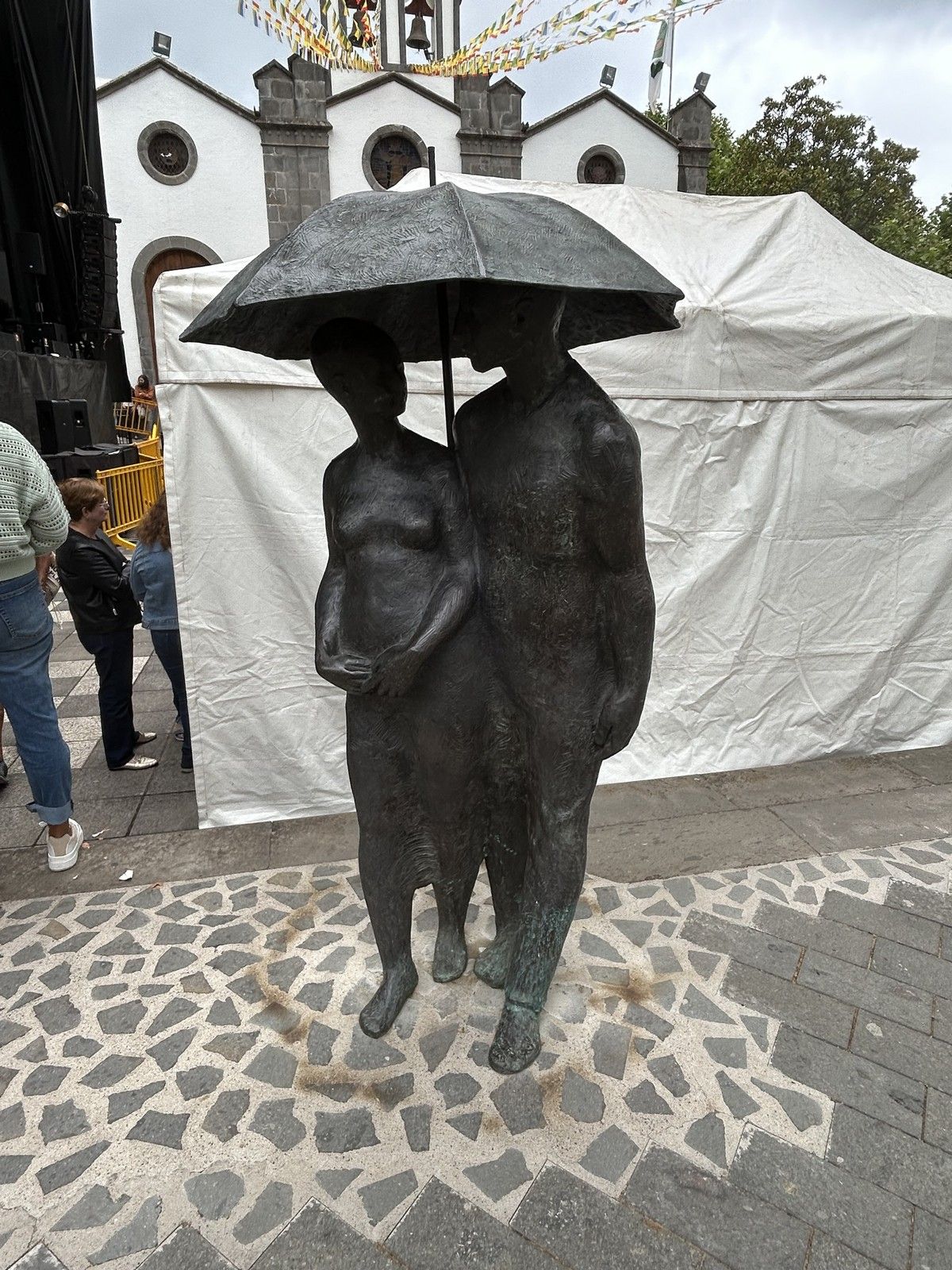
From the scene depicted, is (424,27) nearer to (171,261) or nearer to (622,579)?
(171,261)

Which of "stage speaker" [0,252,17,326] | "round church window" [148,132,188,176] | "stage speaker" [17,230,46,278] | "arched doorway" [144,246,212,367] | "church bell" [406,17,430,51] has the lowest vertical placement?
"stage speaker" [0,252,17,326]

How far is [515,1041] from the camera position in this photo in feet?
7.47

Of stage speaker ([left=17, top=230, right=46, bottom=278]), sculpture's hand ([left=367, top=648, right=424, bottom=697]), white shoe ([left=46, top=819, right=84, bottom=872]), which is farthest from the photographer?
stage speaker ([left=17, top=230, right=46, bottom=278])

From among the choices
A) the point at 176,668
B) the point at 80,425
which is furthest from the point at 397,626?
the point at 80,425

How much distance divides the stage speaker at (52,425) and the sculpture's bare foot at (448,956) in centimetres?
890

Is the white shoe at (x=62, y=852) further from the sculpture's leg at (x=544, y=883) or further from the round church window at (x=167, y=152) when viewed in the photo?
the round church window at (x=167, y=152)

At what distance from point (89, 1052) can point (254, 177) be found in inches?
772

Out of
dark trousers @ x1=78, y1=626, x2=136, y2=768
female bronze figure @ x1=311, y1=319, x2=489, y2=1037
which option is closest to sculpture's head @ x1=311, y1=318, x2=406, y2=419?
female bronze figure @ x1=311, y1=319, x2=489, y2=1037

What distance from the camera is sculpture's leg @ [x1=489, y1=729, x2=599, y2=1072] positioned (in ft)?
7.02

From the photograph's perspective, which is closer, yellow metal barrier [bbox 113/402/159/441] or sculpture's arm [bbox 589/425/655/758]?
sculpture's arm [bbox 589/425/655/758]

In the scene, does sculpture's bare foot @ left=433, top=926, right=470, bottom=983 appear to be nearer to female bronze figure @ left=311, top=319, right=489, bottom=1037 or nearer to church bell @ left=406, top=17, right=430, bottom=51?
female bronze figure @ left=311, top=319, right=489, bottom=1037

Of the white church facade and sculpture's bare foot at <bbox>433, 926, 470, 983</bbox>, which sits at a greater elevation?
the white church facade

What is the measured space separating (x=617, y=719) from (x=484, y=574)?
53cm

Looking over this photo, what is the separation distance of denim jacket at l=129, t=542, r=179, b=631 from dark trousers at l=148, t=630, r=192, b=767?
7cm
